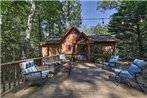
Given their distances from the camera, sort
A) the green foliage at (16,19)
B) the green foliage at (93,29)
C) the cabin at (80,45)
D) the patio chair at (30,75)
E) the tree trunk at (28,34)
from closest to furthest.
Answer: the patio chair at (30,75)
the green foliage at (16,19)
the tree trunk at (28,34)
the cabin at (80,45)
the green foliage at (93,29)

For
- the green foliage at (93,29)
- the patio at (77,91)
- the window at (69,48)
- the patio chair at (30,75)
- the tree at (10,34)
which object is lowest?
the patio at (77,91)

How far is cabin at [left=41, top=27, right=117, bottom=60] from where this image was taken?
68.6 feet

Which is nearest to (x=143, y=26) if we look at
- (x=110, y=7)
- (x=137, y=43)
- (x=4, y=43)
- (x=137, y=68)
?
(x=137, y=43)

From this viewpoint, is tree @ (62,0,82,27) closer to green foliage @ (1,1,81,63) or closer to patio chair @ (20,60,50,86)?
green foliage @ (1,1,81,63)

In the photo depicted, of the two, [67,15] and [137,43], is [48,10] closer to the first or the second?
[137,43]

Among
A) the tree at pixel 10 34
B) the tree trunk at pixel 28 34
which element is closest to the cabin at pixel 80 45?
the tree at pixel 10 34

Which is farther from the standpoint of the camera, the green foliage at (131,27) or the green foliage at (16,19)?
the green foliage at (131,27)

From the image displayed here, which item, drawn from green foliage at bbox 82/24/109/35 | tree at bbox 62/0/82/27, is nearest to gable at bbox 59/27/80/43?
tree at bbox 62/0/82/27

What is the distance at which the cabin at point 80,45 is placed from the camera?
2090 centimetres

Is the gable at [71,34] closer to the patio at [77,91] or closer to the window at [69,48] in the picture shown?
the window at [69,48]

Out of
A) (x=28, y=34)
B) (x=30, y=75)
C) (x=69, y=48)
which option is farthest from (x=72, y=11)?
(x=30, y=75)

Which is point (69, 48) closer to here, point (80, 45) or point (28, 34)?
point (80, 45)

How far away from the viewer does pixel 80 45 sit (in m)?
22.1

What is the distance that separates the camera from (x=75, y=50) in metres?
22.4
